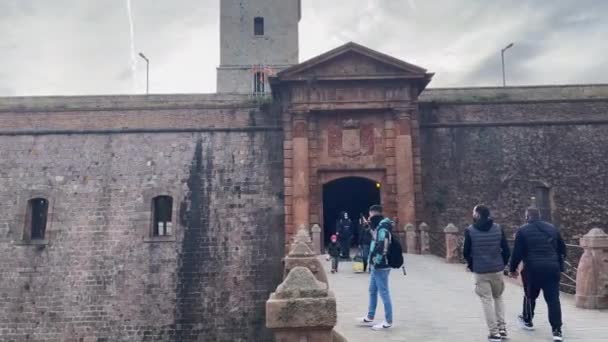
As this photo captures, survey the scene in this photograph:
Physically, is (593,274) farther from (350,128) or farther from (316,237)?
(350,128)

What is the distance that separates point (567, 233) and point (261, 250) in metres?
10.8

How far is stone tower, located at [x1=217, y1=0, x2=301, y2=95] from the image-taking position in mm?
29406

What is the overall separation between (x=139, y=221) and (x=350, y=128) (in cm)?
799

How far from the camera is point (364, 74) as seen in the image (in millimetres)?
16922

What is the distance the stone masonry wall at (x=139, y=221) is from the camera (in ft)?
53.6

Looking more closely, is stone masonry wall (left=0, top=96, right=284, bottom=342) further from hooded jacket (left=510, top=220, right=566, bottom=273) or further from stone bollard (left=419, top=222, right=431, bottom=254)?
hooded jacket (left=510, top=220, right=566, bottom=273)

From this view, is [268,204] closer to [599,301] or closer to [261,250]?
[261,250]

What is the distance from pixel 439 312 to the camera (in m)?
7.92

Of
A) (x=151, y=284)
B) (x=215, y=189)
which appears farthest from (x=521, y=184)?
(x=151, y=284)

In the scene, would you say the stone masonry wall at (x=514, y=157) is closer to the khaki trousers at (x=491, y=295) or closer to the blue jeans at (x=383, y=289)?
the blue jeans at (x=383, y=289)

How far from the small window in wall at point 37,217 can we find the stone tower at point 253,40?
13813 millimetres

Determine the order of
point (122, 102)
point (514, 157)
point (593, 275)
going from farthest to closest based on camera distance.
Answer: point (122, 102)
point (514, 157)
point (593, 275)

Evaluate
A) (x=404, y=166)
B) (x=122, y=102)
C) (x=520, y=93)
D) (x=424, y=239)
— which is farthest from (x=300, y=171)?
(x=520, y=93)

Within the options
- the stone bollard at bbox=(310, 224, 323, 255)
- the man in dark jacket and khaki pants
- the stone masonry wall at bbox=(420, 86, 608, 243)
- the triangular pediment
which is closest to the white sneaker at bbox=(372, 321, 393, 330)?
the man in dark jacket and khaki pants
